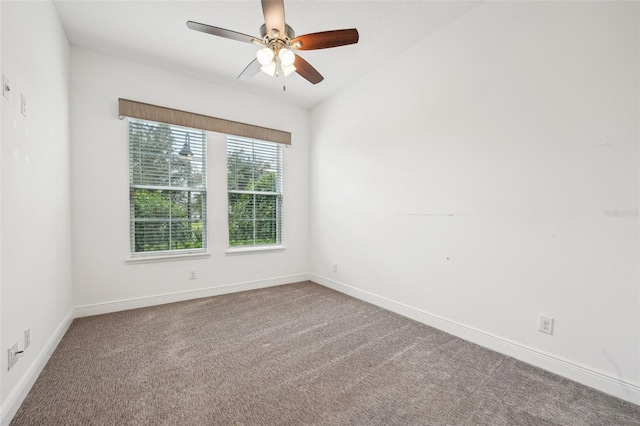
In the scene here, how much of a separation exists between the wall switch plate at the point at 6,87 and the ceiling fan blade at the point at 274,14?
1481mm

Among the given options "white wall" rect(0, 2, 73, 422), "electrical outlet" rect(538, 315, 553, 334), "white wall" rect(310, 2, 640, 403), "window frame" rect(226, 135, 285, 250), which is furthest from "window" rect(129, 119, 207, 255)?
"electrical outlet" rect(538, 315, 553, 334)

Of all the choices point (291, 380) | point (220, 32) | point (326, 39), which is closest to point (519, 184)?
point (326, 39)

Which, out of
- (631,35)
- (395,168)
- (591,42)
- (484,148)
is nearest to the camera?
(631,35)

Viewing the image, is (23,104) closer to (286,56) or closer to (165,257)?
(286,56)

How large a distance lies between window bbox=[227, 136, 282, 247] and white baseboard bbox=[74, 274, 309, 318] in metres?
0.58

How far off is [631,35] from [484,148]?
993mm

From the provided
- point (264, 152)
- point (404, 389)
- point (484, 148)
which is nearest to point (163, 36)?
point (264, 152)

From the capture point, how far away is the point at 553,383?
184 centimetres

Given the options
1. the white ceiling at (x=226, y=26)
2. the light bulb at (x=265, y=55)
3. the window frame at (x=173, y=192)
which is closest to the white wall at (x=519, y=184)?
the white ceiling at (x=226, y=26)

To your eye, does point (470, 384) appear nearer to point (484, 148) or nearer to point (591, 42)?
point (484, 148)

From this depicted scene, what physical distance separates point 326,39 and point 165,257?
3000 millimetres

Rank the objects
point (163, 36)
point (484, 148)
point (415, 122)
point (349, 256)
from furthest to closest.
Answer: point (349, 256) < point (415, 122) < point (163, 36) < point (484, 148)

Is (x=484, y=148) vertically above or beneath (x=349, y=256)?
above

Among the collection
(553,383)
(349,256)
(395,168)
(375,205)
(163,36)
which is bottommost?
(553,383)
